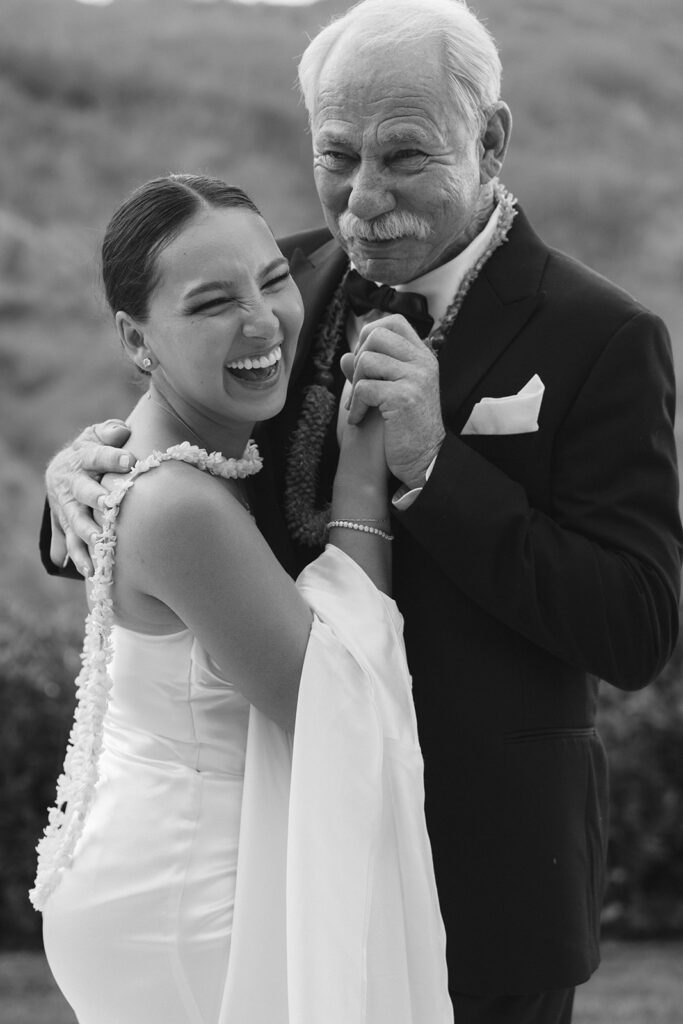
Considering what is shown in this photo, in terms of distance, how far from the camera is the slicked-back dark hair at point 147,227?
268cm

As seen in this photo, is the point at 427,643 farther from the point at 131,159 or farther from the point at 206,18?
the point at 206,18

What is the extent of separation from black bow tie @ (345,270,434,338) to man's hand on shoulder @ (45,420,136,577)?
0.60 metres

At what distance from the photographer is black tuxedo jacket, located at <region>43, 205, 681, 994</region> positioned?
272 cm

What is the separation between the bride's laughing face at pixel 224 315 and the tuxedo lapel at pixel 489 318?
357mm

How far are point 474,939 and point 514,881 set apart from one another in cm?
15

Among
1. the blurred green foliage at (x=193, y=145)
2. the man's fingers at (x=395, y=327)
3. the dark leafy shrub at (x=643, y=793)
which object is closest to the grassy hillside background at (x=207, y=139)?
the blurred green foliage at (x=193, y=145)

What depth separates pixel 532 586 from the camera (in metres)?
2.70

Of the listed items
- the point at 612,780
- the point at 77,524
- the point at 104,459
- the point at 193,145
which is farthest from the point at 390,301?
the point at 193,145

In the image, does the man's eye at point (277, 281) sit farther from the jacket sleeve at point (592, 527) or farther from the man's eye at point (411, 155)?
the jacket sleeve at point (592, 527)

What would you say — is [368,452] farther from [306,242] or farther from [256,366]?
[306,242]

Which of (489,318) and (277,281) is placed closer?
(277,281)

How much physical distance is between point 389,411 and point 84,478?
0.65 metres

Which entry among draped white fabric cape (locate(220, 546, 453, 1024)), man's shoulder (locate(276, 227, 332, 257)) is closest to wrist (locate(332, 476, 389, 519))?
draped white fabric cape (locate(220, 546, 453, 1024))

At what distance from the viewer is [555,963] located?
290 cm
